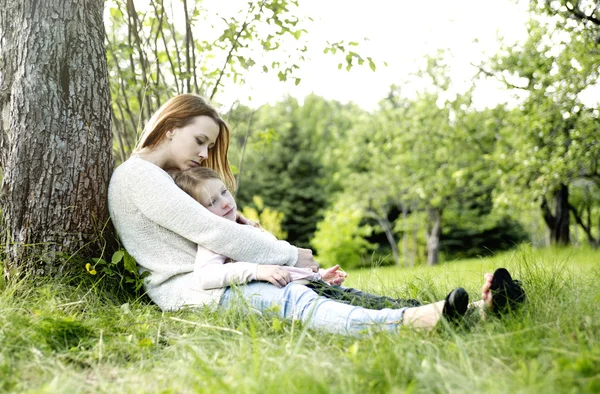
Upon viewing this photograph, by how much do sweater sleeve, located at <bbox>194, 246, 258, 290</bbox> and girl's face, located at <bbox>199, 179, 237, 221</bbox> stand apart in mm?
367

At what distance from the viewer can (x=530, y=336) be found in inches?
81.0

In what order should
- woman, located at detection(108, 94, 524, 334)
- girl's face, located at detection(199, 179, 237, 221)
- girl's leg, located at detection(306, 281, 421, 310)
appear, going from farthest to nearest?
girl's face, located at detection(199, 179, 237, 221) < girl's leg, located at detection(306, 281, 421, 310) < woman, located at detection(108, 94, 524, 334)

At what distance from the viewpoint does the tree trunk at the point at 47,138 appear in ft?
9.93

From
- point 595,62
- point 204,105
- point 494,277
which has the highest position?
point 595,62

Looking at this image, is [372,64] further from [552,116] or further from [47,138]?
[552,116]

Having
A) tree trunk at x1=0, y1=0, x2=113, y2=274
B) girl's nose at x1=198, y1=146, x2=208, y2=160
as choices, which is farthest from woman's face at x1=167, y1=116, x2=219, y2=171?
tree trunk at x1=0, y1=0, x2=113, y2=274

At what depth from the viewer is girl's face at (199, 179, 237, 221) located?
10.1 ft

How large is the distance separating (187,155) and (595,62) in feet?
20.1

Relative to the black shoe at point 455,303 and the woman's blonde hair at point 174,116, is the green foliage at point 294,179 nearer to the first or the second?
the woman's blonde hair at point 174,116

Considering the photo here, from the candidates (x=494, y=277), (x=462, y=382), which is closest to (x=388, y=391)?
(x=462, y=382)

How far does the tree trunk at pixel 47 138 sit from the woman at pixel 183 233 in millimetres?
192

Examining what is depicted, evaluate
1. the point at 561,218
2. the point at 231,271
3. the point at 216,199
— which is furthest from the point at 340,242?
the point at 231,271

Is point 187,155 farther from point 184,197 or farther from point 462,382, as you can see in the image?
point 462,382

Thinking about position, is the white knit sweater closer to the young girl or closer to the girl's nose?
the young girl
